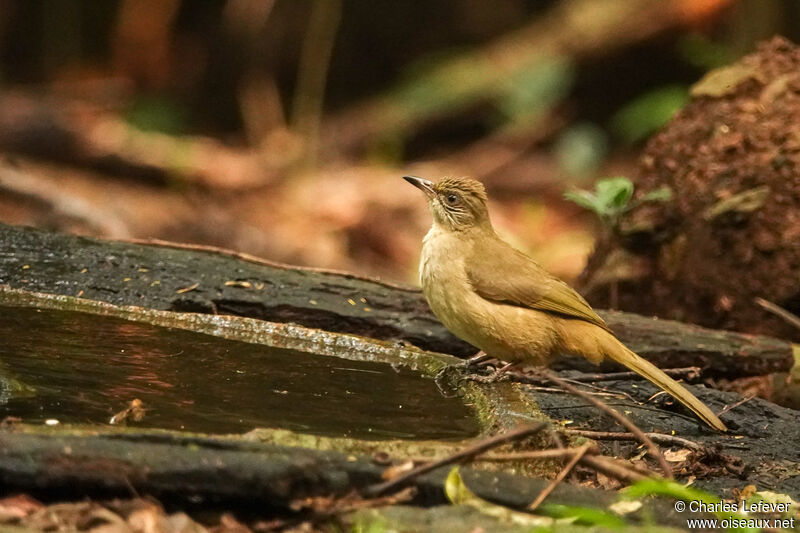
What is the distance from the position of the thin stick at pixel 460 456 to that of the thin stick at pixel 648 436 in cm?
58

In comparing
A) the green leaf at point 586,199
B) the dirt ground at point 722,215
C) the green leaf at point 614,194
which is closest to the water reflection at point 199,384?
the green leaf at point 586,199

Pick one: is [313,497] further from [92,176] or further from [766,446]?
[92,176]

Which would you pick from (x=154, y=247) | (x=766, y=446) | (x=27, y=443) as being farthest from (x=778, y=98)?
(x=27, y=443)

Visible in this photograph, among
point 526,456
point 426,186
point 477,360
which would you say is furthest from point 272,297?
point 526,456

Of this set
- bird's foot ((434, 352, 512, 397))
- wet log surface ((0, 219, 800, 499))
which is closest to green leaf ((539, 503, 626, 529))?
bird's foot ((434, 352, 512, 397))

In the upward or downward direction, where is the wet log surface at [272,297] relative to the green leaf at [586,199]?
downward

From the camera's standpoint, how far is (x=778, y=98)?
635cm

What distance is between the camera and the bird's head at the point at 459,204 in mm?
5125

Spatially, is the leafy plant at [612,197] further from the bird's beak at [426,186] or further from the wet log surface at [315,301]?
the bird's beak at [426,186]

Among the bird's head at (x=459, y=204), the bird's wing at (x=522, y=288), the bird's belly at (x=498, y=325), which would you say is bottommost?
the bird's belly at (x=498, y=325)

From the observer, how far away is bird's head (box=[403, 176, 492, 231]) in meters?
5.12

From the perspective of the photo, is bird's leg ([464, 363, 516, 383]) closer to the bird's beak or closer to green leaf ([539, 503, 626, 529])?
the bird's beak

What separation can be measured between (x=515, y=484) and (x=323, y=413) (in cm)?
92

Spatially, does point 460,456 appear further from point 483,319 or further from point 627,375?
point 627,375
